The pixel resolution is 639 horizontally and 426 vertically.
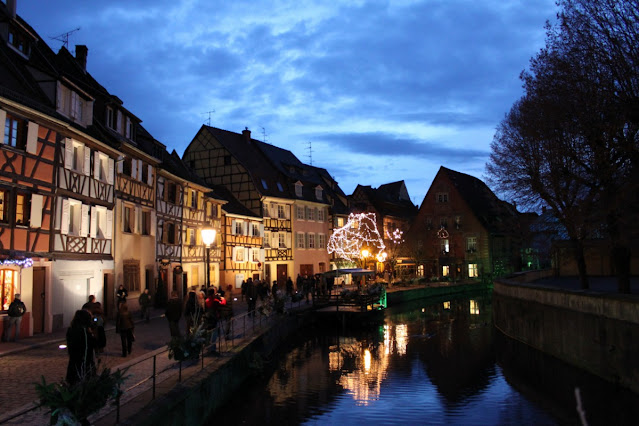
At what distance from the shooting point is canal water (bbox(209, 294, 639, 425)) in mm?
14016

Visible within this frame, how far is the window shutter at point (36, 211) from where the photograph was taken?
19.2m

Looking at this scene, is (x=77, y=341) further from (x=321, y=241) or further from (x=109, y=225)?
(x=321, y=241)

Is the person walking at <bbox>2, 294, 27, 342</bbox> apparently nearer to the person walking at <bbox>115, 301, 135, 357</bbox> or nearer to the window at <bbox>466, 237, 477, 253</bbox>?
the person walking at <bbox>115, 301, 135, 357</bbox>

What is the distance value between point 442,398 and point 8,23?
65.3 feet

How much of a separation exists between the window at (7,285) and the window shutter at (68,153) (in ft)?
15.7

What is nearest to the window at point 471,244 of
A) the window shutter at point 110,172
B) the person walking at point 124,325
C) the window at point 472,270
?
the window at point 472,270

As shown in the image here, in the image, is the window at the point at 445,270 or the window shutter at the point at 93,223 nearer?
the window shutter at the point at 93,223

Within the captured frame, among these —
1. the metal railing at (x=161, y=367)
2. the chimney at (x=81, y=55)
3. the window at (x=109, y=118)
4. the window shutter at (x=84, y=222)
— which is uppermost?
the chimney at (x=81, y=55)

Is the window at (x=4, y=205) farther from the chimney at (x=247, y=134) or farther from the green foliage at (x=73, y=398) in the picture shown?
the chimney at (x=247, y=134)

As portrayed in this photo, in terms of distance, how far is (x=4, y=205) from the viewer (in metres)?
18.1

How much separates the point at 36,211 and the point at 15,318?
13.0ft

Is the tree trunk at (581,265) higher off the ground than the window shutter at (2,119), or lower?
lower

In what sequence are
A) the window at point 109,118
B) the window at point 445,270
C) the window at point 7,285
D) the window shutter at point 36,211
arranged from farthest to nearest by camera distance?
the window at point 445,270 → the window at point 109,118 → the window shutter at point 36,211 → the window at point 7,285

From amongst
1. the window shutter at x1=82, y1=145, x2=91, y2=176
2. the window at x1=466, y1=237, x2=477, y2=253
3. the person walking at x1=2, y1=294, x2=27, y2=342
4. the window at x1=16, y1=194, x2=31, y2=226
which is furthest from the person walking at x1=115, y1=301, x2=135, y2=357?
the window at x1=466, y1=237, x2=477, y2=253
